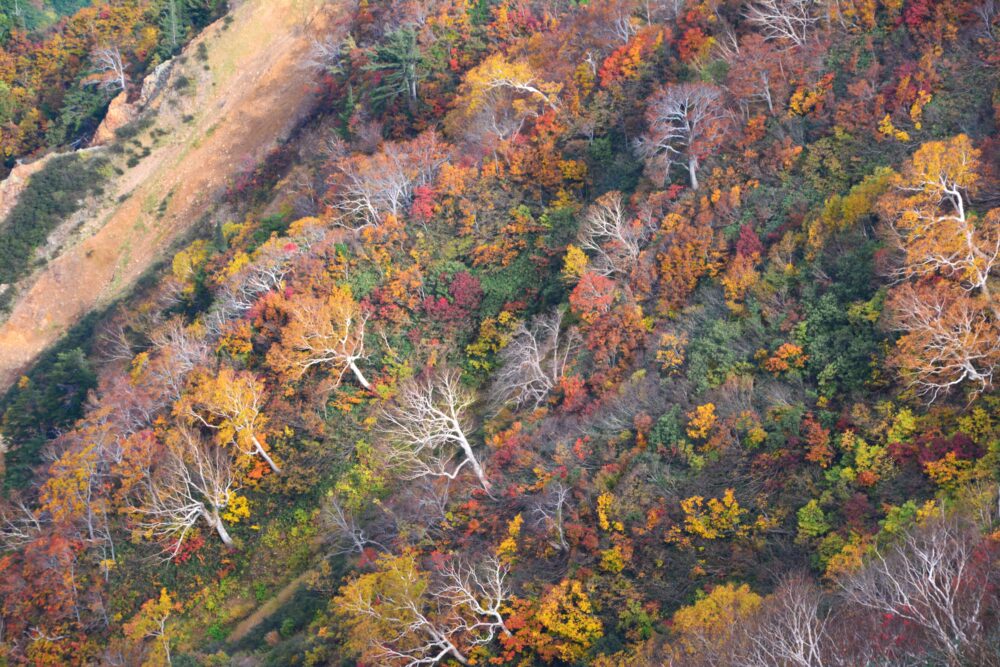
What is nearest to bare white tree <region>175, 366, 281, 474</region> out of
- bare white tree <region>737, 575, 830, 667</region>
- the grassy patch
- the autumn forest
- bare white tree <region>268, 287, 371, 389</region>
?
the autumn forest

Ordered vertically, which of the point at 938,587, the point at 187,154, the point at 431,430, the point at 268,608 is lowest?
the point at 268,608

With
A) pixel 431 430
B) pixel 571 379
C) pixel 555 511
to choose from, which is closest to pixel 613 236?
pixel 571 379

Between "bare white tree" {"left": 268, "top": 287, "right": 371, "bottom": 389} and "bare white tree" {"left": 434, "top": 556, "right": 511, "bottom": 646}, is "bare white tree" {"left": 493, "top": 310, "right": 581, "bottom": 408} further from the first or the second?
"bare white tree" {"left": 434, "top": 556, "right": 511, "bottom": 646}

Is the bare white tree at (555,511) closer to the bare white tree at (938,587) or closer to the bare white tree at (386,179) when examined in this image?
the bare white tree at (938,587)

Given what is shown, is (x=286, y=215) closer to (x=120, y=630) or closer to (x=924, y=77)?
(x=120, y=630)

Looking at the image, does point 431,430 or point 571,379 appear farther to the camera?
point 571,379

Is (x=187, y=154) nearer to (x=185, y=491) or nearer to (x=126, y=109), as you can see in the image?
(x=126, y=109)

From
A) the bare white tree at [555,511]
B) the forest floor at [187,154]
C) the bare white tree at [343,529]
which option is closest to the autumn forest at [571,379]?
the bare white tree at [555,511]
